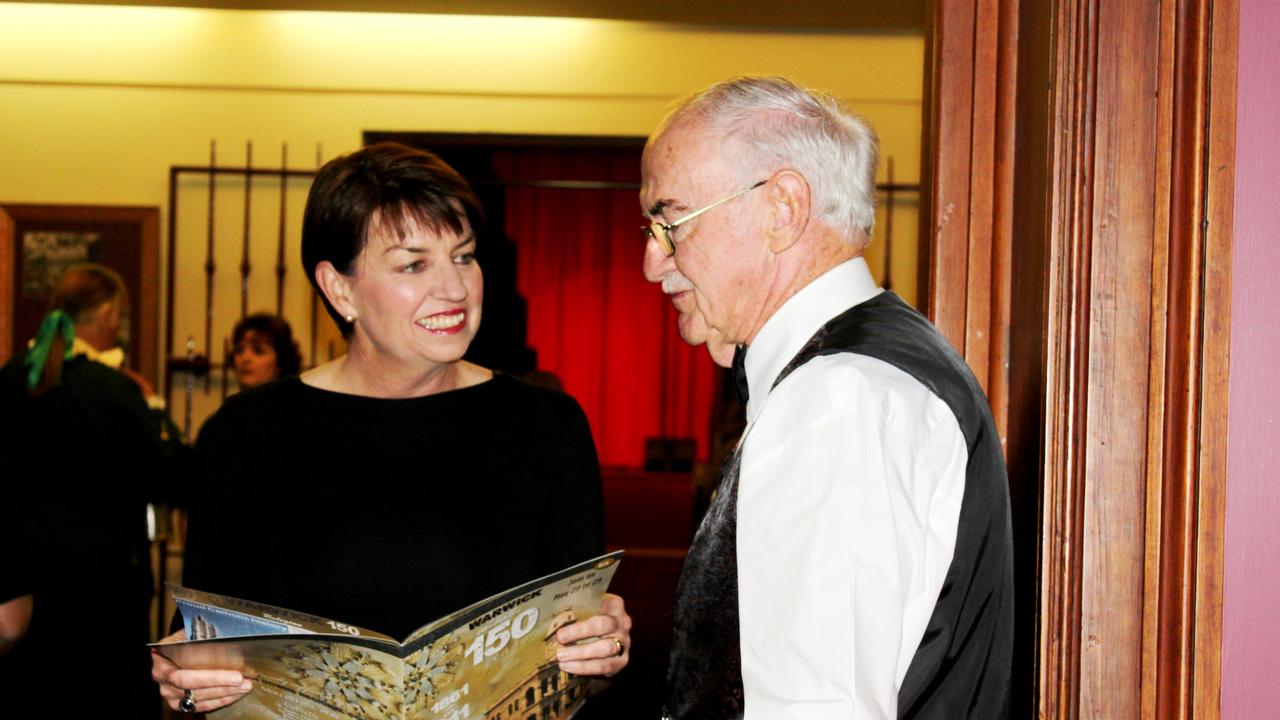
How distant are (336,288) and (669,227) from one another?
79 centimetres

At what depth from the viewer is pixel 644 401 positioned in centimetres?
1022

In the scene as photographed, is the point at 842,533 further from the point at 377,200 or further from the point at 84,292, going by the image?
the point at 84,292

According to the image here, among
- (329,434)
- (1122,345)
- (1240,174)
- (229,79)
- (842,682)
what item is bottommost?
(842,682)

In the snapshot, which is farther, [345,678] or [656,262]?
[656,262]

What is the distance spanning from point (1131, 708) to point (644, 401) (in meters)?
8.94

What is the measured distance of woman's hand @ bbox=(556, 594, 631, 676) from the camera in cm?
153

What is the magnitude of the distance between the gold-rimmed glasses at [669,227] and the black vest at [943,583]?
20cm

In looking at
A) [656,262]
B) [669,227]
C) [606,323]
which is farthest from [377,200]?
[606,323]

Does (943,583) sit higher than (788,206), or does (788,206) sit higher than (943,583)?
(788,206)

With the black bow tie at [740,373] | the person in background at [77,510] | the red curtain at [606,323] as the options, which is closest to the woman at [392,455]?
the black bow tie at [740,373]

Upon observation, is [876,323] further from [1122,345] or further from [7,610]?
[7,610]

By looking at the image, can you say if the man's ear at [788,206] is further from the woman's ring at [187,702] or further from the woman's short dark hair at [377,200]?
the woman's ring at [187,702]

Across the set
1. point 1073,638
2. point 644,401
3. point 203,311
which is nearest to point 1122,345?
point 1073,638

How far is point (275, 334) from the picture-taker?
15.3ft
